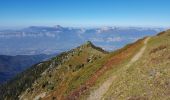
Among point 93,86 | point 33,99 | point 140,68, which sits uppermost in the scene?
point 140,68

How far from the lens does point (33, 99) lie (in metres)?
105

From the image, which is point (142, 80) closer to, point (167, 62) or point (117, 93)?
point (117, 93)

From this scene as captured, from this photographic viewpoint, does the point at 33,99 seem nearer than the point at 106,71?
No

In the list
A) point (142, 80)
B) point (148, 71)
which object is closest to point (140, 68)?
point (148, 71)

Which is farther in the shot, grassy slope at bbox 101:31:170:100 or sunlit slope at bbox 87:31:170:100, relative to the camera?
sunlit slope at bbox 87:31:170:100

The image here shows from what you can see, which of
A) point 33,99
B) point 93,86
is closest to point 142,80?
point 93,86

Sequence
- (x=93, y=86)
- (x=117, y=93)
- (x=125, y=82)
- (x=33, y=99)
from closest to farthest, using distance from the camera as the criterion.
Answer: (x=117, y=93) → (x=125, y=82) → (x=93, y=86) → (x=33, y=99)

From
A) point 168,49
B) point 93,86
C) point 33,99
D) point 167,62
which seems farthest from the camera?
point 33,99

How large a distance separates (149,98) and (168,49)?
Answer: 23641 millimetres

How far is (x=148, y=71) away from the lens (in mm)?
48844

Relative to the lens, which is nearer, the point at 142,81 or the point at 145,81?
the point at 145,81

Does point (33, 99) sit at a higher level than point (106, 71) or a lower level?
lower

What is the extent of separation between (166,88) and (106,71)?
22.6 meters

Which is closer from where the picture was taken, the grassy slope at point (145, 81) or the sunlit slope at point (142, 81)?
the grassy slope at point (145, 81)
